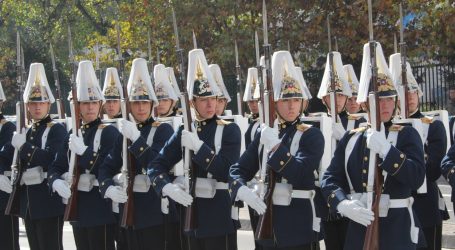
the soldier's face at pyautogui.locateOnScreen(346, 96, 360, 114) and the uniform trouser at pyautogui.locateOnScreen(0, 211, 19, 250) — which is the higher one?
the soldier's face at pyautogui.locateOnScreen(346, 96, 360, 114)

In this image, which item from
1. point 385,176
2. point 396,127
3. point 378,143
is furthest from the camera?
point 396,127

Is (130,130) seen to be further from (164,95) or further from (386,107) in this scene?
(386,107)

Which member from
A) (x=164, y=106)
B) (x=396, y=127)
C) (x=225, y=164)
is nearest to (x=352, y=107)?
(x=164, y=106)

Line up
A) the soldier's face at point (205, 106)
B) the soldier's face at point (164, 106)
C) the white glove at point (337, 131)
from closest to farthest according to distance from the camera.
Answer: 1. the soldier's face at point (205, 106)
2. the white glove at point (337, 131)
3. the soldier's face at point (164, 106)

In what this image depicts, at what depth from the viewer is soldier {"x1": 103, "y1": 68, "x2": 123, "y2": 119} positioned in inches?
388

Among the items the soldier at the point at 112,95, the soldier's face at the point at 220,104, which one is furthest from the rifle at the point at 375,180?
the soldier at the point at 112,95

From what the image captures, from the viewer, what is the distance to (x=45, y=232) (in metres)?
9.03

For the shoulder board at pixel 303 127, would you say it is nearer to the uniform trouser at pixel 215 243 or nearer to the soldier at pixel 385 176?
the soldier at pixel 385 176

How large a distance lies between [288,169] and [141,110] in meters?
2.34

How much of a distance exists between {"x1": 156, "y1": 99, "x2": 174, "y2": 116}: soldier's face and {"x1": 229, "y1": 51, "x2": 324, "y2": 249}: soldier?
8.28ft

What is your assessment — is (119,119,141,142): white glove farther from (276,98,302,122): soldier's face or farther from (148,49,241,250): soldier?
(276,98,302,122): soldier's face

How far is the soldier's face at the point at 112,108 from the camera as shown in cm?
984

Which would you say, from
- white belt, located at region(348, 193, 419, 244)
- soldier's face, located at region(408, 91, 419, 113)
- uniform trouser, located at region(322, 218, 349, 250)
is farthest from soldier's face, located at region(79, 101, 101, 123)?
white belt, located at region(348, 193, 419, 244)

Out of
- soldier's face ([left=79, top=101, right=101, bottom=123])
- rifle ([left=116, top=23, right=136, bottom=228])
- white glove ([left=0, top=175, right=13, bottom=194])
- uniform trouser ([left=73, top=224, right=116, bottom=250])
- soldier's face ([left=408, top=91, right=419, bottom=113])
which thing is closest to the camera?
rifle ([left=116, top=23, right=136, bottom=228])
